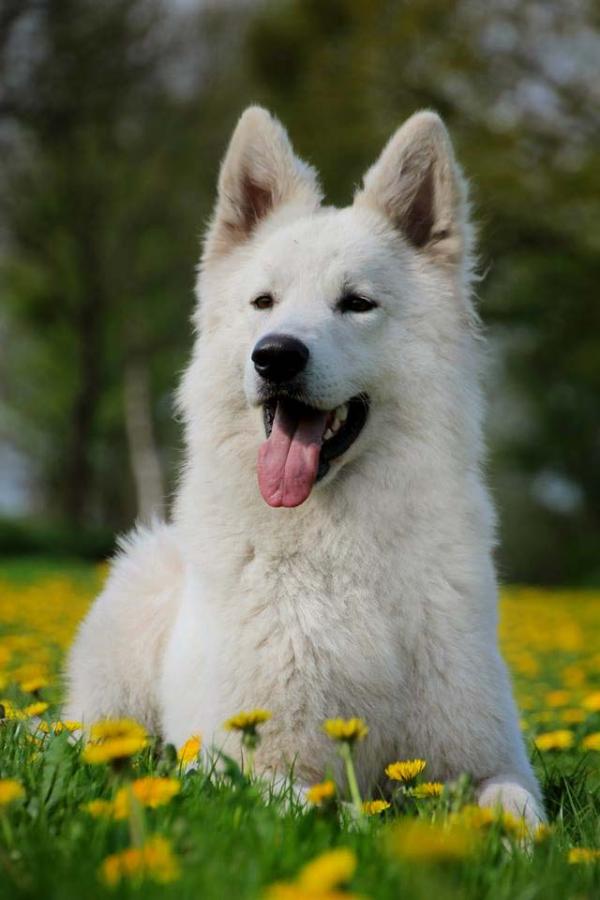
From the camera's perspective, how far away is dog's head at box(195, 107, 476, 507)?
3186mm

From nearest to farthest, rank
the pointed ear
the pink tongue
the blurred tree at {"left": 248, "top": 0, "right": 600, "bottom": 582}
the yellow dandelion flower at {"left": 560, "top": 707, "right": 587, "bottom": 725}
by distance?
1. the pink tongue
2. the pointed ear
3. the yellow dandelion flower at {"left": 560, "top": 707, "right": 587, "bottom": 725}
4. the blurred tree at {"left": 248, "top": 0, "right": 600, "bottom": 582}

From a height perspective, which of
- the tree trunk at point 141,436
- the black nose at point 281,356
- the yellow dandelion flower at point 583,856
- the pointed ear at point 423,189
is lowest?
the yellow dandelion flower at point 583,856

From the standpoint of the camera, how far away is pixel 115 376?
90.3 ft

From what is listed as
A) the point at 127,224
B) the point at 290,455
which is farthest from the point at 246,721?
the point at 127,224

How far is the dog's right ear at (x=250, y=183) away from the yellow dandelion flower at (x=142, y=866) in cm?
259

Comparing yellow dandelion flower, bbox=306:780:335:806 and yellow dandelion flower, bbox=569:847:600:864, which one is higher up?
yellow dandelion flower, bbox=306:780:335:806

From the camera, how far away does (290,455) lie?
3.20m

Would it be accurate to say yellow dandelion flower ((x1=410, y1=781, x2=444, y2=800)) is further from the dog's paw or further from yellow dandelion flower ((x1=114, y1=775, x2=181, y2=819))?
yellow dandelion flower ((x1=114, y1=775, x2=181, y2=819))

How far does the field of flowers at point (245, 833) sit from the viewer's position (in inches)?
63.4

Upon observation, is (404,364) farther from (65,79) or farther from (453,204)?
(65,79)

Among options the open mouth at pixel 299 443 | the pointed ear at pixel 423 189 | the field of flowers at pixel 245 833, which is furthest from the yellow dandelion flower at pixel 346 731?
the pointed ear at pixel 423 189

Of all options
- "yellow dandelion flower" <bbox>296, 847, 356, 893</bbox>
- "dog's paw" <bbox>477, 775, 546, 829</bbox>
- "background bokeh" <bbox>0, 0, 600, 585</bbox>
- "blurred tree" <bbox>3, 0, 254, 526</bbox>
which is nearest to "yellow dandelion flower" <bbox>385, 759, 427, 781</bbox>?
"dog's paw" <bbox>477, 775, 546, 829</bbox>

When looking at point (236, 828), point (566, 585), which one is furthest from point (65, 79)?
point (236, 828)

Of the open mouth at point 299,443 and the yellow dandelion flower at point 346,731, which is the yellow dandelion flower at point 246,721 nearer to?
the yellow dandelion flower at point 346,731
